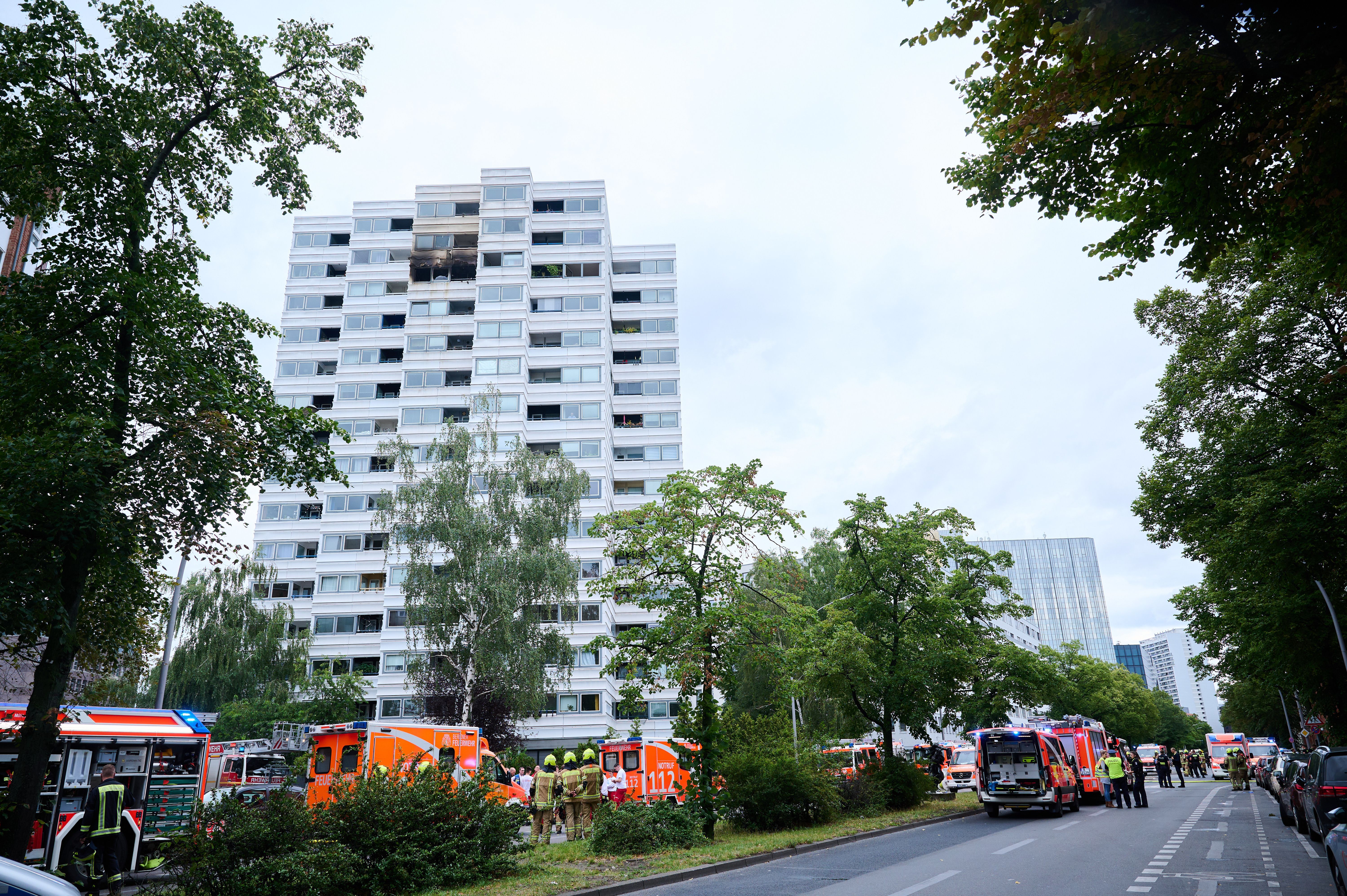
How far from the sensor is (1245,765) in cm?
4206

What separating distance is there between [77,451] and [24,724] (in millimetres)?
3615

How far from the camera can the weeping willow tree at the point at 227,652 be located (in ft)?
155

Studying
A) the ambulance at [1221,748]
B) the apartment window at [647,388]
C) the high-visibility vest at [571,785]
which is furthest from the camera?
the apartment window at [647,388]

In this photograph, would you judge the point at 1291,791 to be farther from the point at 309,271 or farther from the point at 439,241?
the point at 309,271

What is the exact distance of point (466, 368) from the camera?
62.5 m

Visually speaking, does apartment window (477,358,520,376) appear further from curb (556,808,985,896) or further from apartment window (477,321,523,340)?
curb (556,808,985,896)

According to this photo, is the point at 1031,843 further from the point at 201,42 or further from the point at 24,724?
the point at 201,42

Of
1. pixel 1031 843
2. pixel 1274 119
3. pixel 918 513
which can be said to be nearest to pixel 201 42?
pixel 1274 119

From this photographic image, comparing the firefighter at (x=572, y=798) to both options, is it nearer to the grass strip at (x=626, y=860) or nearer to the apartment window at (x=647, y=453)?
the grass strip at (x=626, y=860)

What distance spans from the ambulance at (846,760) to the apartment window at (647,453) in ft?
108

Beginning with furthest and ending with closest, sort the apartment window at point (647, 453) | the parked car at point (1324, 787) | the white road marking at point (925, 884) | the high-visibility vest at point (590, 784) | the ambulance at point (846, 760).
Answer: the apartment window at point (647, 453), the ambulance at point (846, 760), the high-visibility vest at point (590, 784), the parked car at point (1324, 787), the white road marking at point (925, 884)

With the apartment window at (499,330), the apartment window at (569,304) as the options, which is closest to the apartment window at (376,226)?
the apartment window at (499,330)

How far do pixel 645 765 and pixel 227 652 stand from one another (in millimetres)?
31940

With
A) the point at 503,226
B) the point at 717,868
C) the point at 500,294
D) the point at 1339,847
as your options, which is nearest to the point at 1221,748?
the point at 500,294
